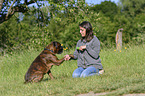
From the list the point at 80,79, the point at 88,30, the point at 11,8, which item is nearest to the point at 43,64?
the point at 80,79

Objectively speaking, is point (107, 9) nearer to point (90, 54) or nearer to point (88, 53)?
point (88, 53)

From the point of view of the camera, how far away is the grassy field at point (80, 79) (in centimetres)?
454

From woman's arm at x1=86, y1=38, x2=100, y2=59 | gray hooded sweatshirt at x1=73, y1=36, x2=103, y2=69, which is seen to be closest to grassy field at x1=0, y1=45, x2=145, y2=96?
gray hooded sweatshirt at x1=73, y1=36, x2=103, y2=69

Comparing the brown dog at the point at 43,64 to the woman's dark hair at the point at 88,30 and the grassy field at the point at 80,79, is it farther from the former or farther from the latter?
the woman's dark hair at the point at 88,30

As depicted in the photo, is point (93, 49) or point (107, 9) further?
point (107, 9)

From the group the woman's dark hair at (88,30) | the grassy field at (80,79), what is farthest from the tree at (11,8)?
the woman's dark hair at (88,30)

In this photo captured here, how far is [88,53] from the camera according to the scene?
20.8 ft

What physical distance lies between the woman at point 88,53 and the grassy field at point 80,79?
0.36 meters

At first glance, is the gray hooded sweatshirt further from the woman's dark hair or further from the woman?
the woman's dark hair

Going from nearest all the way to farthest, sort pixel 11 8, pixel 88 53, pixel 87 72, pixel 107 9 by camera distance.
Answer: pixel 87 72, pixel 88 53, pixel 11 8, pixel 107 9

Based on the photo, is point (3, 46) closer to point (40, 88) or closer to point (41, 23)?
point (41, 23)

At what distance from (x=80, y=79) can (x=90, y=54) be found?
0.85m

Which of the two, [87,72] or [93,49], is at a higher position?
[93,49]

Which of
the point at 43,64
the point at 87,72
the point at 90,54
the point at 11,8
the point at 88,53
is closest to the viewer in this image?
the point at 43,64
